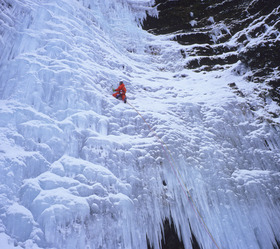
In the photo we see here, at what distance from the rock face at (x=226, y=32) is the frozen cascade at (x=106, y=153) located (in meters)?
1.09

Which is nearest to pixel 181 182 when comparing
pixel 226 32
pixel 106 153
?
pixel 106 153

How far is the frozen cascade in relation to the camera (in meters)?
3.04

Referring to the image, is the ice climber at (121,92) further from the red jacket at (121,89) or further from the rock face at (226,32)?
the rock face at (226,32)

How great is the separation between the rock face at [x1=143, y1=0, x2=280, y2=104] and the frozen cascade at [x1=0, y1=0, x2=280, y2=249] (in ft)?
3.57

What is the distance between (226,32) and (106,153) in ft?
31.1

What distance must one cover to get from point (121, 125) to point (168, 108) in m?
1.92

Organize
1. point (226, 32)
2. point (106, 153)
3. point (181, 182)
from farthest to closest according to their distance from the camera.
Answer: point (226, 32), point (181, 182), point (106, 153)

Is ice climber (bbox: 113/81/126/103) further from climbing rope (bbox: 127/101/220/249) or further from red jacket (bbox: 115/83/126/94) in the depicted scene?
climbing rope (bbox: 127/101/220/249)

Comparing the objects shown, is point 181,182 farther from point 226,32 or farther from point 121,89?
point 226,32

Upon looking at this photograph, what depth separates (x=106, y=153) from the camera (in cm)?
407

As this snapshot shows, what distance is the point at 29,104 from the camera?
3.95 meters

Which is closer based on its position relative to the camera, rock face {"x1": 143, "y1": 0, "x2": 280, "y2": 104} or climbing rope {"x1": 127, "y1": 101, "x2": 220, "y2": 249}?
climbing rope {"x1": 127, "y1": 101, "x2": 220, "y2": 249}

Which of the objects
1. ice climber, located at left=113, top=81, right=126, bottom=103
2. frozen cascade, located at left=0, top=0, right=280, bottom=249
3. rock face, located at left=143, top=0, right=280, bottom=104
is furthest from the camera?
rock face, located at left=143, top=0, right=280, bottom=104

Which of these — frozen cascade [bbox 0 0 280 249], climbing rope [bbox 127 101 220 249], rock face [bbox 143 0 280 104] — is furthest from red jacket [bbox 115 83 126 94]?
rock face [bbox 143 0 280 104]
